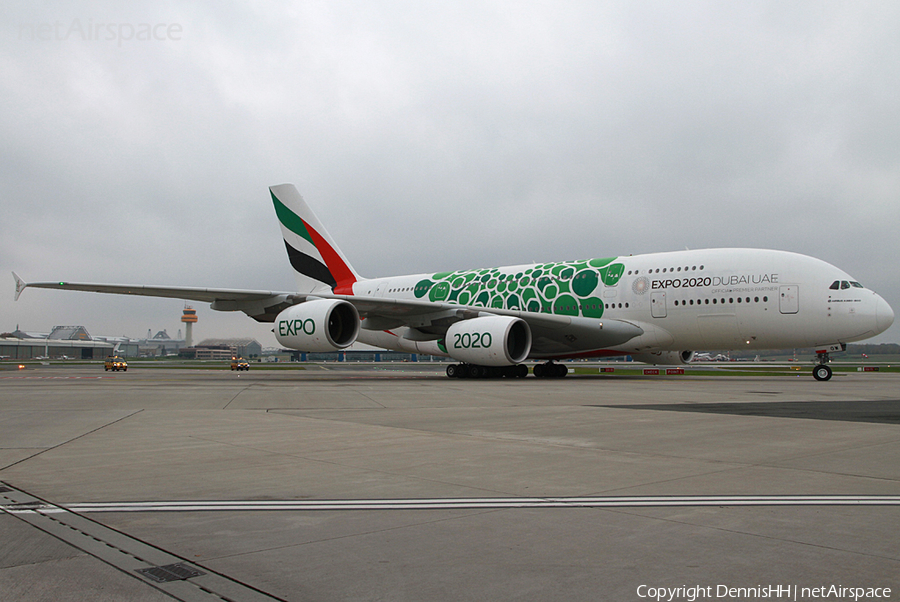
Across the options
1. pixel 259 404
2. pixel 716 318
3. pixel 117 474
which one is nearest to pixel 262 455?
pixel 117 474

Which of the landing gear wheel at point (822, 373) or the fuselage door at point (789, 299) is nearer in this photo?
the fuselage door at point (789, 299)

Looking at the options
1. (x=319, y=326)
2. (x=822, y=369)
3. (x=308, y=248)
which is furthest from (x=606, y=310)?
(x=308, y=248)

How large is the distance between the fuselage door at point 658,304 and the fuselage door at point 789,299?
10.8 feet

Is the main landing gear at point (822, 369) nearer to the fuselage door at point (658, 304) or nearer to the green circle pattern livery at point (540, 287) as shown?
the fuselage door at point (658, 304)

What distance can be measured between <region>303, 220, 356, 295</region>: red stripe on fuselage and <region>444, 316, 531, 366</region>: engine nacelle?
368 inches

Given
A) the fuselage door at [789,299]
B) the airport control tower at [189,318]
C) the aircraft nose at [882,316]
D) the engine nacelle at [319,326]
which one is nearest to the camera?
the aircraft nose at [882,316]

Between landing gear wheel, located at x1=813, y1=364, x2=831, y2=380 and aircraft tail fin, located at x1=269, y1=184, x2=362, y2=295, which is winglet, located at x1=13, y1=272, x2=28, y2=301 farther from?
landing gear wheel, located at x1=813, y1=364, x2=831, y2=380

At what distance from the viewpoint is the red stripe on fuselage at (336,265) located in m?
29.6

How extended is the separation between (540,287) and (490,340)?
3834 mm

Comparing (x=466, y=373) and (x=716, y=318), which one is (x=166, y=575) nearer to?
(x=716, y=318)

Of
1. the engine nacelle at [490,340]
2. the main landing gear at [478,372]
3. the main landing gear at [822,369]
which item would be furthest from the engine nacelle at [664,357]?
the engine nacelle at [490,340]

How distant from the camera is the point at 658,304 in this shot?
20938 mm

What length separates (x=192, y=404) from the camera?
12.0 meters

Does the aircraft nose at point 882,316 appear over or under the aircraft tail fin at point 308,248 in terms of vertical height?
under
